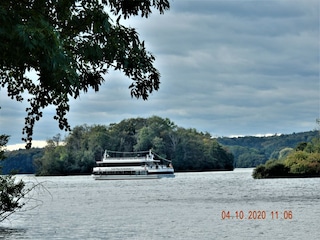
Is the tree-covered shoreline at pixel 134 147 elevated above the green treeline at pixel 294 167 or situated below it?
above

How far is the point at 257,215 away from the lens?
120ft

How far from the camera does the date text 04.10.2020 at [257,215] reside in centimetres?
3475

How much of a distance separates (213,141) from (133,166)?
6518 centimetres

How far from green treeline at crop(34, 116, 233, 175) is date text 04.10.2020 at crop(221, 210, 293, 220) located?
125m

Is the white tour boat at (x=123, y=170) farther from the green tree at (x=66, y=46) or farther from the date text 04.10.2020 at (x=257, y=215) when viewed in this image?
the green tree at (x=66, y=46)

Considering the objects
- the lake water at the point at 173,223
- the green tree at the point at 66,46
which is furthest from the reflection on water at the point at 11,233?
the green tree at the point at 66,46

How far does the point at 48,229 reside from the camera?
2997cm

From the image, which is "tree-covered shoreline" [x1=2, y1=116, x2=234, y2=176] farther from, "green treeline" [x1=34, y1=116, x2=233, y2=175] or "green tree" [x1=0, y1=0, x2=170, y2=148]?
"green tree" [x1=0, y1=0, x2=170, y2=148]

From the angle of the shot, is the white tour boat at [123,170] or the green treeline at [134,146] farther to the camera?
the green treeline at [134,146]

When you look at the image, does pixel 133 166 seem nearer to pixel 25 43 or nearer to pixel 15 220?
pixel 15 220

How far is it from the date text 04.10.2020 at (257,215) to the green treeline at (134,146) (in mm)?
125320

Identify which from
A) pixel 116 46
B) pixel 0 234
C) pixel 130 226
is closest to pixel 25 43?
pixel 116 46

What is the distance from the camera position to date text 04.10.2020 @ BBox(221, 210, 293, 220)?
34.8 m

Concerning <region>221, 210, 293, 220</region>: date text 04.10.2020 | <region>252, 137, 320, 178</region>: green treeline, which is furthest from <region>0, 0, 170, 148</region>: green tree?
<region>252, 137, 320, 178</region>: green treeline
